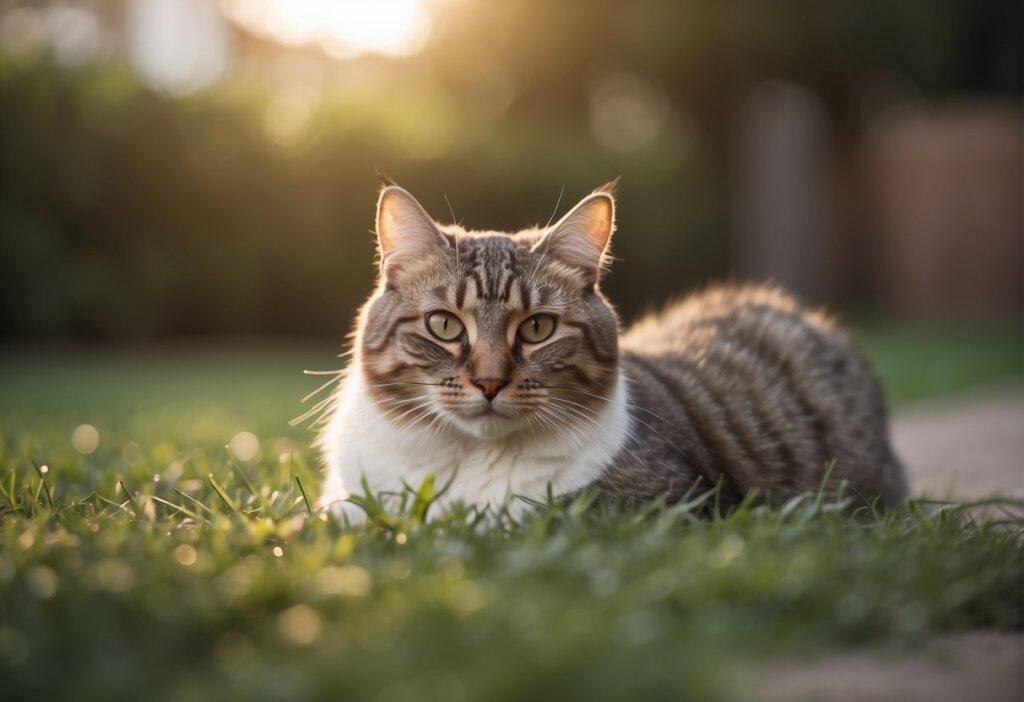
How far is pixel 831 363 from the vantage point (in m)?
3.82

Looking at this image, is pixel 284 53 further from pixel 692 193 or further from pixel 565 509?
pixel 565 509

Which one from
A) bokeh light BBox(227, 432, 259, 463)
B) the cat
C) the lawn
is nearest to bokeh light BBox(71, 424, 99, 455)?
bokeh light BBox(227, 432, 259, 463)

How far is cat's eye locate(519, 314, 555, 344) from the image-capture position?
9.37 ft

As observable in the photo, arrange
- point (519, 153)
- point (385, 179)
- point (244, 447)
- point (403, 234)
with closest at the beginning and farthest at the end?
point (385, 179)
point (403, 234)
point (244, 447)
point (519, 153)

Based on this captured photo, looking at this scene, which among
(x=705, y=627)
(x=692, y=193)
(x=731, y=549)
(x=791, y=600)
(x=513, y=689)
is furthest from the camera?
(x=692, y=193)

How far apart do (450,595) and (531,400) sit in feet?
3.05

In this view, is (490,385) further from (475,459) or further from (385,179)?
(385,179)

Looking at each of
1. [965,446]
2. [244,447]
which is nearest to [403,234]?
[244,447]

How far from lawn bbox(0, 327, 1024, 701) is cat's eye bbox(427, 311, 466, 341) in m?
0.51

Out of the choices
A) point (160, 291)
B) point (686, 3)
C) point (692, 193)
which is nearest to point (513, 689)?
point (160, 291)

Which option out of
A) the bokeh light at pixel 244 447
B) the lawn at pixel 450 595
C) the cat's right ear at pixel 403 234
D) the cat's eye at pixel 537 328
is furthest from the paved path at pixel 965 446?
the bokeh light at pixel 244 447

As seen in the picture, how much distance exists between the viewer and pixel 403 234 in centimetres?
307

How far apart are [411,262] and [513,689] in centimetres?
177

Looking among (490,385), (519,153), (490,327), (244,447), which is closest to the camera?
(490,385)
